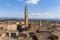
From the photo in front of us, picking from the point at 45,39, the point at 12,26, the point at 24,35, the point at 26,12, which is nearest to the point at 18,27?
the point at 12,26

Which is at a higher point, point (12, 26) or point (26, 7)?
point (26, 7)

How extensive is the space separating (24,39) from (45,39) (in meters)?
2.68

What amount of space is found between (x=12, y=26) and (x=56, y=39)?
55.0 feet

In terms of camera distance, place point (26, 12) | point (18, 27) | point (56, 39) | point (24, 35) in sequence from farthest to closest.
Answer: point (18, 27)
point (26, 12)
point (24, 35)
point (56, 39)

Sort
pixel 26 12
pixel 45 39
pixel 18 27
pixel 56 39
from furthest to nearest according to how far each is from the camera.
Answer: pixel 18 27 < pixel 26 12 < pixel 45 39 < pixel 56 39

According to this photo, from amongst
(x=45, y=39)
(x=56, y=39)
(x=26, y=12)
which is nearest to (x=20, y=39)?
(x=45, y=39)

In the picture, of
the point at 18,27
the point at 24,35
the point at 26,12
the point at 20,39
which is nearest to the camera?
the point at 20,39

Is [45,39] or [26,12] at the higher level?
[26,12]

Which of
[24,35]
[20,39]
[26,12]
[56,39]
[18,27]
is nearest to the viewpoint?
[56,39]

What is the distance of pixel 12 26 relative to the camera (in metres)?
25.8

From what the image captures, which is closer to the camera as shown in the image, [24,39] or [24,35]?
[24,39]

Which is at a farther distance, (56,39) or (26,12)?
(26,12)

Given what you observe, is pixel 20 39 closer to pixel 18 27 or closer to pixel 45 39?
pixel 45 39

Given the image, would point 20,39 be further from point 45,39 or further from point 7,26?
point 7,26
